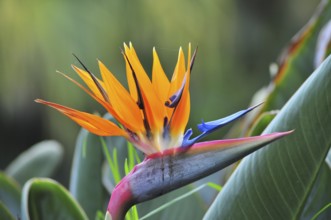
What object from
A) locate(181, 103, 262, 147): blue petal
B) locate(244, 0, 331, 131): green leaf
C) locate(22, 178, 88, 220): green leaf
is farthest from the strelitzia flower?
locate(244, 0, 331, 131): green leaf

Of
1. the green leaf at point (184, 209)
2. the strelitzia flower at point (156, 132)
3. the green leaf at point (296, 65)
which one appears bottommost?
the green leaf at point (184, 209)

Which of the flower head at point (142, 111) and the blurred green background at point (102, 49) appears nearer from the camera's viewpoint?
the flower head at point (142, 111)

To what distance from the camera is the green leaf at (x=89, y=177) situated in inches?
34.1

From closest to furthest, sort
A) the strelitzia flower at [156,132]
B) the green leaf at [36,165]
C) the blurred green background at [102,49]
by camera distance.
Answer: the strelitzia flower at [156,132]
the green leaf at [36,165]
the blurred green background at [102,49]

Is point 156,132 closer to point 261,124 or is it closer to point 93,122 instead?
point 93,122

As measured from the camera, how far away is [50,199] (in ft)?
2.43

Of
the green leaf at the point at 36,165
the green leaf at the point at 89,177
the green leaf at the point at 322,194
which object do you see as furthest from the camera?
the green leaf at the point at 36,165

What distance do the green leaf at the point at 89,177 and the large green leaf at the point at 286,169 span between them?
27 cm

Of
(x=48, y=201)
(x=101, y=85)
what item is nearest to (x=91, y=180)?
(x=48, y=201)

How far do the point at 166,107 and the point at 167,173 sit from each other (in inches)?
2.5

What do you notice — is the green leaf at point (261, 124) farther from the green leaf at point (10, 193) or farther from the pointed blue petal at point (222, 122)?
the green leaf at point (10, 193)

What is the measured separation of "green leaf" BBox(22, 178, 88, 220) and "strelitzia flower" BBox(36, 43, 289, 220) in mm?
171

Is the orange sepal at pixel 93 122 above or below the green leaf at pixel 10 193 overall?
above

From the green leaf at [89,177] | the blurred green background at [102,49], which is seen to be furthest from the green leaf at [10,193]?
the blurred green background at [102,49]
